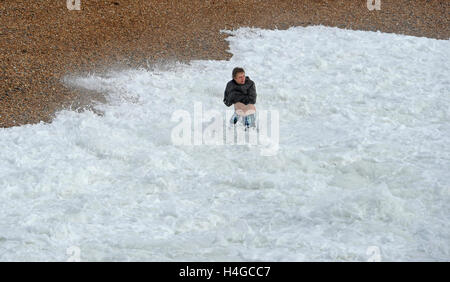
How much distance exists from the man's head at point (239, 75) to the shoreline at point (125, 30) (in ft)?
9.37

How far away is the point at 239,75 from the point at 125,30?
17.4 ft

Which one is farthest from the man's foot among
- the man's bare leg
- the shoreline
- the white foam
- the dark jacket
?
the shoreline

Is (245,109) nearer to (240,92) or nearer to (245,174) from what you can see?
(240,92)

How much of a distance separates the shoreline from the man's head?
112 inches

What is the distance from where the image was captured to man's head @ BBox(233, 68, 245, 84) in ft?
28.7

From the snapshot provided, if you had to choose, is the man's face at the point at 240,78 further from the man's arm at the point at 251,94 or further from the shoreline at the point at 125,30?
the shoreline at the point at 125,30

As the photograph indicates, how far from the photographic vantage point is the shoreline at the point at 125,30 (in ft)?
34.3

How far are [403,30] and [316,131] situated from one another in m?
6.40

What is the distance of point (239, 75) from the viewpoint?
28.8 ft

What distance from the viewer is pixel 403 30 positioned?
14.6 m

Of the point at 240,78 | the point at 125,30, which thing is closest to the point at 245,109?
the point at 240,78
